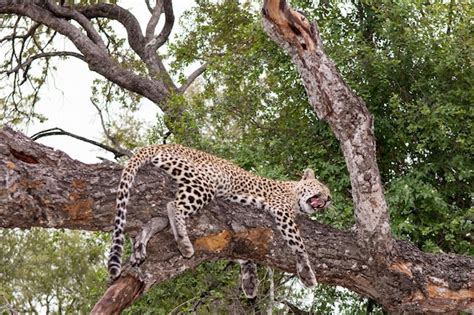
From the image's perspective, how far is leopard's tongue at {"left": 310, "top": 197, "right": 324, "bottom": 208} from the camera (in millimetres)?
7965

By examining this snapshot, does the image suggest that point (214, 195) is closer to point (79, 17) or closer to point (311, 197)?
point (311, 197)

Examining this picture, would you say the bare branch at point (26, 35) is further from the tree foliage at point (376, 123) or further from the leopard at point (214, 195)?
the leopard at point (214, 195)

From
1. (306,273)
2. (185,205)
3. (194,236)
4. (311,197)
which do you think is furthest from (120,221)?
(311,197)

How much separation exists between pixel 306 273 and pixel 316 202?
1008 mm

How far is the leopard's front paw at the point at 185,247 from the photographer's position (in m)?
6.57

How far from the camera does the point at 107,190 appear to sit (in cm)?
641

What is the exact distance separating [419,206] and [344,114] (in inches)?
133

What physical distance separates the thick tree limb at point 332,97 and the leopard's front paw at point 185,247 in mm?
1430

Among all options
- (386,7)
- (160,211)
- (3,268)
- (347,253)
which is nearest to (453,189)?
(386,7)

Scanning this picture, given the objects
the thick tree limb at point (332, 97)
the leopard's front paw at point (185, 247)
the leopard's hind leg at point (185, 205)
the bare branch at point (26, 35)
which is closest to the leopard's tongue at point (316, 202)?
the thick tree limb at point (332, 97)

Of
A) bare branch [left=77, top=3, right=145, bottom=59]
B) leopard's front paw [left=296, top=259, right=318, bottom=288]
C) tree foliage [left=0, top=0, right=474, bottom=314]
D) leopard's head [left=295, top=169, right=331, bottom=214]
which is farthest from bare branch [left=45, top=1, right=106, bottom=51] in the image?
leopard's front paw [left=296, top=259, right=318, bottom=288]

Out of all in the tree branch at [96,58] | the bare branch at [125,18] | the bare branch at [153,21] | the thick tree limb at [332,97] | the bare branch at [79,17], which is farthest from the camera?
the bare branch at [153,21]

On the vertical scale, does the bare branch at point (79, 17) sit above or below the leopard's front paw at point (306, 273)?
above

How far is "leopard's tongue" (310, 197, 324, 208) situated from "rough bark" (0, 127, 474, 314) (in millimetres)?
364
